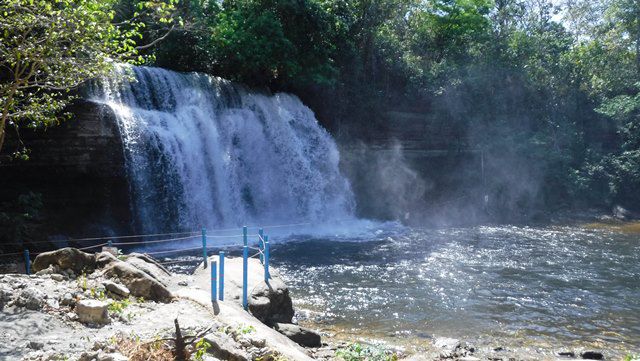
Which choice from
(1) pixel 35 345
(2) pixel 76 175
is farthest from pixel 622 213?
(1) pixel 35 345

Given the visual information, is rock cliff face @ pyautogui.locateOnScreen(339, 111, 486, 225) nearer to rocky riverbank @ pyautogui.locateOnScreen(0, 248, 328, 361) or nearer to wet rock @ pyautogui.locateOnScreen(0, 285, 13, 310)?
rocky riverbank @ pyautogui.locateOnScreen(0, 248, 328, 361)

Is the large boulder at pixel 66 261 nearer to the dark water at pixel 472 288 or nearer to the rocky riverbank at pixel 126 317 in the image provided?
the rocky riverbank at pixel 126 317

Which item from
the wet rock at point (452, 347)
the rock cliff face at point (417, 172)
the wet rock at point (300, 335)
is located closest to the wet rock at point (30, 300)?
the wet rock at point (300, 335)

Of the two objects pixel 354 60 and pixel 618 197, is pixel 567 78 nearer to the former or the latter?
pixel 618 197

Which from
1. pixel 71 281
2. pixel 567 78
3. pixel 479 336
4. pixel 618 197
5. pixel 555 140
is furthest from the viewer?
pixel 567 78

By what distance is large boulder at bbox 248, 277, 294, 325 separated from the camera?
9.56 metres

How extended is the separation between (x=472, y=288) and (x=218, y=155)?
10.6m

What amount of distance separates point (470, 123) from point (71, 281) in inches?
1016

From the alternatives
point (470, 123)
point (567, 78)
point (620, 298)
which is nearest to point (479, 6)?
point (567, 78)

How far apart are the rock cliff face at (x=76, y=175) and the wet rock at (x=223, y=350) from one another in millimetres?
11781

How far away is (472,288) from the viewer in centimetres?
1373

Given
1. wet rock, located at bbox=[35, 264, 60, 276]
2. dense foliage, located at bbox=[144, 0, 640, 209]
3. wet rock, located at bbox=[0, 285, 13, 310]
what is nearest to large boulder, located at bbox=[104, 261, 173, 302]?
wet rock, located at bbox=[35, 264, 60, 276]

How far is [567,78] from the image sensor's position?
1342 inches

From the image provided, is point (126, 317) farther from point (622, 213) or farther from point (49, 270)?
point (622, 213)
